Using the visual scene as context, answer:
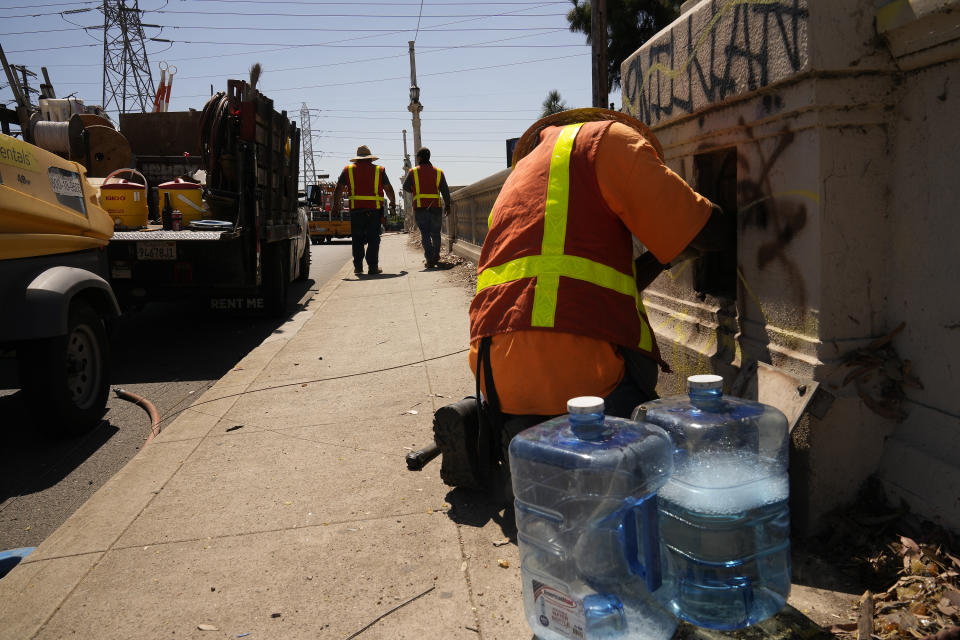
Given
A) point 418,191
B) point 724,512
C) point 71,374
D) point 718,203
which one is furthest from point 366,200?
point 724,512

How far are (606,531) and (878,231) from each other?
4.48 feet

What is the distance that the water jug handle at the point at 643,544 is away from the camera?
6.27 ft

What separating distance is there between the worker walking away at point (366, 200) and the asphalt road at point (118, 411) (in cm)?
360

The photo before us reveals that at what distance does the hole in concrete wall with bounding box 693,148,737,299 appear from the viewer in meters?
3.08

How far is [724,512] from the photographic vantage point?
2025 mm

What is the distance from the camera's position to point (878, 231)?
238 centimetres

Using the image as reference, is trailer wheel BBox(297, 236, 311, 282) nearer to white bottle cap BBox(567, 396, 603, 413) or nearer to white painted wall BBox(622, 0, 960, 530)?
white painted wall BBox(622, 0, 960, 530)

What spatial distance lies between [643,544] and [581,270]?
1.01 metres

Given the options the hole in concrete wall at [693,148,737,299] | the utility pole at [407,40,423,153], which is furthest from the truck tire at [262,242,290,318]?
the utility pole at [407,40,423,153]

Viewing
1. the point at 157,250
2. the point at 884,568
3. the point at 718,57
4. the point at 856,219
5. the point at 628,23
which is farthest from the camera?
the point at 628,23

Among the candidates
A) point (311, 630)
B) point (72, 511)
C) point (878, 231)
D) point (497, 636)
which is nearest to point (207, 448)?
point (72, 511)

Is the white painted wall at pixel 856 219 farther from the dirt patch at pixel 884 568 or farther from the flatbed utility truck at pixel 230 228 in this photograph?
the flatbed utility truck at pixel 230 228

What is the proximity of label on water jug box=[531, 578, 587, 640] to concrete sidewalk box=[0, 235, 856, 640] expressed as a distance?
9.6 inches

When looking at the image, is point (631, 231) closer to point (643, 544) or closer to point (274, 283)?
point (643, 544)
